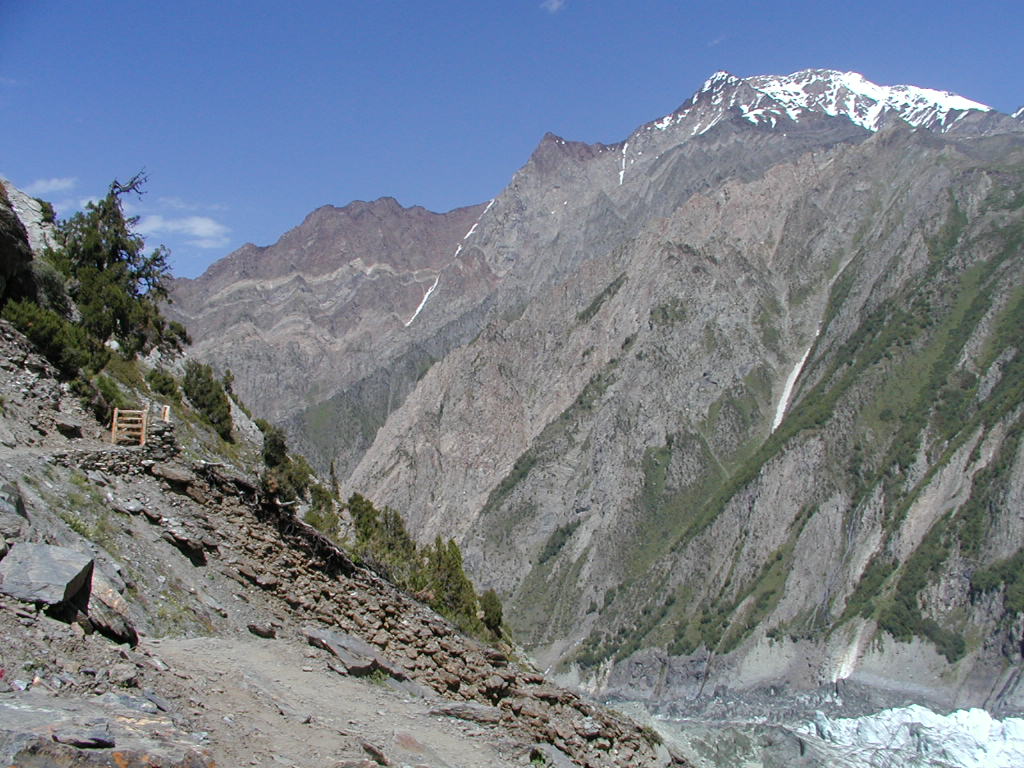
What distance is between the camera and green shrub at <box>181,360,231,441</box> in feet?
123

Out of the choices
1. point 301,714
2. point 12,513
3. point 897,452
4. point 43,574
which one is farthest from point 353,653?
point 897,452

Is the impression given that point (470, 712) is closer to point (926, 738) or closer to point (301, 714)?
point (301, 714)

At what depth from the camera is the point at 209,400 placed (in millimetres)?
38156

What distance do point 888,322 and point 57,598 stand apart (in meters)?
187

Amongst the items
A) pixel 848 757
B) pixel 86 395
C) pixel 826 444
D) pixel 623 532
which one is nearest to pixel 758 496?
pixel 826 444

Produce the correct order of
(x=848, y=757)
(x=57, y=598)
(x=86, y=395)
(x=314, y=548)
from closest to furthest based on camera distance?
(x=57, y=598) → (x=314, y=548) → (x=86, y=395) → (x=848, y=757)

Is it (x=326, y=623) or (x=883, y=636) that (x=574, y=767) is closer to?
(x=326, y=623)

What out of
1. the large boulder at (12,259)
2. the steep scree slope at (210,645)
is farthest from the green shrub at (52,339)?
the large boulder at (12,259)

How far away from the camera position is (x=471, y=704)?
1673 cm

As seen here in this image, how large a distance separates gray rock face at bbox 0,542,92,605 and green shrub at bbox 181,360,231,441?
25.3 meters

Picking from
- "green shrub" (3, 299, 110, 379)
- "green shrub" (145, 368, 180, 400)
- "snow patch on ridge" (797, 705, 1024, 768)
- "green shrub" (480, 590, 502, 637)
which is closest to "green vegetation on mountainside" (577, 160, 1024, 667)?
"snow patch on ridge" (797, 705, 1024, 768)

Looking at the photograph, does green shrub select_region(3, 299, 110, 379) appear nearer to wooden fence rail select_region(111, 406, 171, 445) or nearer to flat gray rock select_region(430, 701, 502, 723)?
wooden fence rail select_region(111, 406, 171, 445)

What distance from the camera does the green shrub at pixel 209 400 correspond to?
37438mm

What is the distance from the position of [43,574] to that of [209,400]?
90.6 feet
